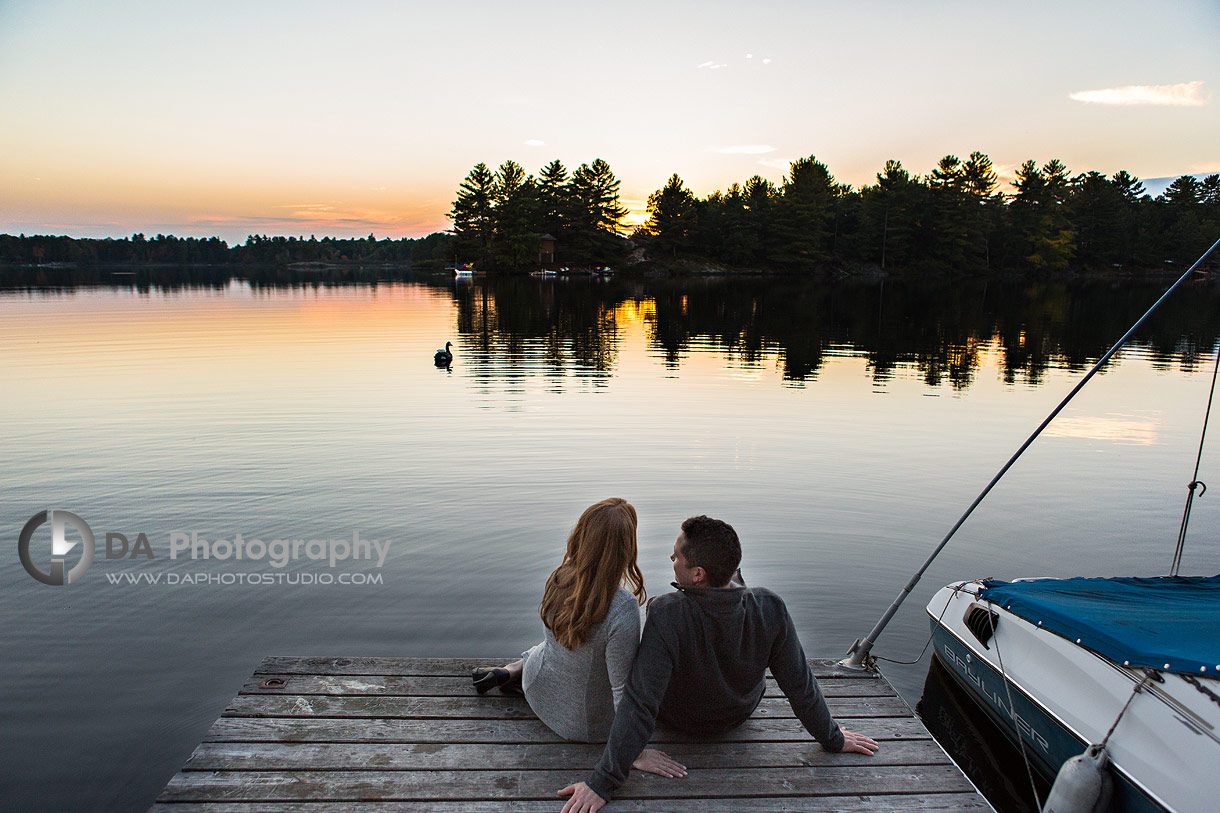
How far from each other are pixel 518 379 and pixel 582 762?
15.4 metres

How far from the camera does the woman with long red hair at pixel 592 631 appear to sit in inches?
128

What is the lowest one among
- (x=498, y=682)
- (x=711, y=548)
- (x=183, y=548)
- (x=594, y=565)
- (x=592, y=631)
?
(x=183, y=548)

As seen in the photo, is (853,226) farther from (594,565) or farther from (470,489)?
(594,565)

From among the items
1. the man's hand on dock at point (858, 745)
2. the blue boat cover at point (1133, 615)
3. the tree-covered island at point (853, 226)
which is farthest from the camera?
the tree-covered island at point (853, 226)

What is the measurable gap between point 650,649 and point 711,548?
543 millimetres

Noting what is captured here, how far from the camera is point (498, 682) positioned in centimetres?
409

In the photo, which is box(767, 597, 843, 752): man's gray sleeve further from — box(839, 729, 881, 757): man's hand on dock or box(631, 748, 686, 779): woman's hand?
box(631, 748, 686, 779): woman's hand

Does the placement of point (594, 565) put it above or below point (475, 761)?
above

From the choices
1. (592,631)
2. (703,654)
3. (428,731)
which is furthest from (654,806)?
(428,731)

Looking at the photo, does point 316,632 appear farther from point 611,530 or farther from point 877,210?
point 877,210

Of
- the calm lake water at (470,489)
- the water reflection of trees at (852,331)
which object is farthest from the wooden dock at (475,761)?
the water reflection of trees at (852,331)

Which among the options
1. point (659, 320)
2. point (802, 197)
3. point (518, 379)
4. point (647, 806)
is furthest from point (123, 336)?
point (802, 197)

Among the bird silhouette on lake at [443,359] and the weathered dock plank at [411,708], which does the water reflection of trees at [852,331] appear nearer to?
the bird silhouette on lake at [443,359]

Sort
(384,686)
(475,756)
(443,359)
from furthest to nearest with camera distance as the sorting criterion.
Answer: (443,359) → (384,686) → (475,756)
